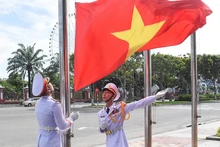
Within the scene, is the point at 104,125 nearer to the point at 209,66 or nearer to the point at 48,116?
the point at 48,116

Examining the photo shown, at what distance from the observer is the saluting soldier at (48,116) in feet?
12.9

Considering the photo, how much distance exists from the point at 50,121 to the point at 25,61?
4970 cm

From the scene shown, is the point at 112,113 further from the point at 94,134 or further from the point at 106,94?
the point at 94,134

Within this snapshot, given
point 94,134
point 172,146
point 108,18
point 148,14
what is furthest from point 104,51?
point 94,134

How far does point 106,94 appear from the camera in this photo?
439 centimetres

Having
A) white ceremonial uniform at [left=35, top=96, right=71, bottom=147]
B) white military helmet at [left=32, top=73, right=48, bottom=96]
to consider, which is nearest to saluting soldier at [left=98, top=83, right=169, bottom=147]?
white ceremonial uniform at [left=35, top=96, right=71, bottom=147]

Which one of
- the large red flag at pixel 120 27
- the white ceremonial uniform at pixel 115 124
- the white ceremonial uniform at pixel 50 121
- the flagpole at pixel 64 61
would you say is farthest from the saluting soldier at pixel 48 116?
the large red flag at pixel 120 27

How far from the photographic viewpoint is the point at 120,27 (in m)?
5.07

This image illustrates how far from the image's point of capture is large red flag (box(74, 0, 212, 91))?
4.75 m

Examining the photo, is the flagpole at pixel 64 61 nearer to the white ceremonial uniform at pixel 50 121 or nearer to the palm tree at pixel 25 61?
the white ceremonial uniform at pixel 50 121

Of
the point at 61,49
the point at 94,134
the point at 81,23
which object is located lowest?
the point at 94,134

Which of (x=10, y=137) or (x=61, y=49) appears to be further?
(x=10, y=137)

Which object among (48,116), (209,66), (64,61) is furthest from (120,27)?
(209,66)

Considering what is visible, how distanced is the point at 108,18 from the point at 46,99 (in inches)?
66.1
